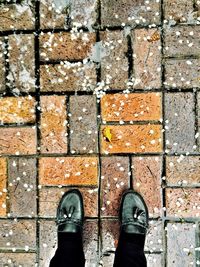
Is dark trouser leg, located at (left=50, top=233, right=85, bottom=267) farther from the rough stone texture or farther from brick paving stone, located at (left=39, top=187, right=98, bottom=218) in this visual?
the rough stone texture

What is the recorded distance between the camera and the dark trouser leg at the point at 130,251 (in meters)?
2.90

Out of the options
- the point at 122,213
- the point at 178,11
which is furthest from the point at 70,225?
the point at 178,11

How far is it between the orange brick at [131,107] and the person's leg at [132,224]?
1.49 ft

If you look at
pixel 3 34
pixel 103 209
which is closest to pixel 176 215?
pixel 103 209

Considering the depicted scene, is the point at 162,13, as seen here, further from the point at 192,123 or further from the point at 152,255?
the point at 152,255

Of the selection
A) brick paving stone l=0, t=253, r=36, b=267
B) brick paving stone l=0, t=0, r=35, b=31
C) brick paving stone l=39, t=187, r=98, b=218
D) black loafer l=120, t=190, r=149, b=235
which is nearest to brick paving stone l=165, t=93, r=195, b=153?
black loafer l=120, t=190, r=149, b=235

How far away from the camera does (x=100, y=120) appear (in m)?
3.05

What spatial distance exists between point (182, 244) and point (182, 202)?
9.9 inches

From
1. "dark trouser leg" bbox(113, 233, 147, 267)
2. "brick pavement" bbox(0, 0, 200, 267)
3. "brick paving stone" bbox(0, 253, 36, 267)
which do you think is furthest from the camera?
"brick paving stone" bbox(0, 253, 36, 267)

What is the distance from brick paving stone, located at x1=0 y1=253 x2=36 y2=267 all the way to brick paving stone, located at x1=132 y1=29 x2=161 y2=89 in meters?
1.22

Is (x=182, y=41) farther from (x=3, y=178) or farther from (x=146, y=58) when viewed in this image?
(x=3, y=178)

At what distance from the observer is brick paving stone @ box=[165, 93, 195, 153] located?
3.00 meters

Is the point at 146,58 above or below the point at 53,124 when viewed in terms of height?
above

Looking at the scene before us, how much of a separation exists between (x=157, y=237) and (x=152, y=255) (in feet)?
0.37
